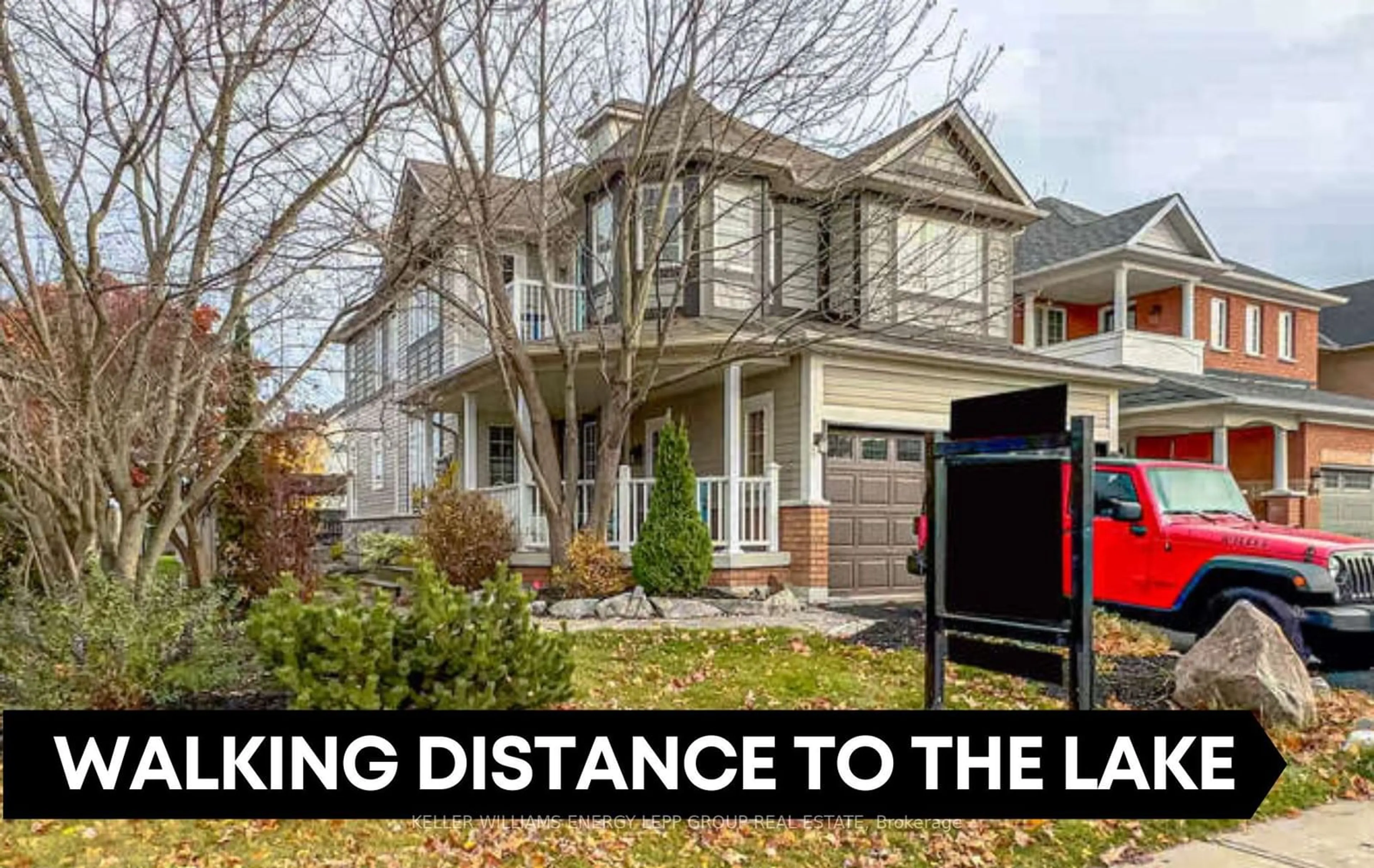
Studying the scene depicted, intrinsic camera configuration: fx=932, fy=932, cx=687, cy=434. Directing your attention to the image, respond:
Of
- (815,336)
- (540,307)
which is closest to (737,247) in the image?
(815,336)

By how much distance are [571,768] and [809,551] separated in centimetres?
813

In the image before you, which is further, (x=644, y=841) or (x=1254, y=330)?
(x=1254, y=330)

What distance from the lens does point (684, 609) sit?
1055 centimetres

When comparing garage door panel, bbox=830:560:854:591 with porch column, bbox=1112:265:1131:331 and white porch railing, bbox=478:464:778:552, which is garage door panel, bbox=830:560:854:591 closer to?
white porch railing, bbox=478:464:778:552

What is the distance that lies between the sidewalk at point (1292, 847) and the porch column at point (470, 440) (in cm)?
1182

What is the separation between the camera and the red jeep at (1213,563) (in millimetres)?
7523

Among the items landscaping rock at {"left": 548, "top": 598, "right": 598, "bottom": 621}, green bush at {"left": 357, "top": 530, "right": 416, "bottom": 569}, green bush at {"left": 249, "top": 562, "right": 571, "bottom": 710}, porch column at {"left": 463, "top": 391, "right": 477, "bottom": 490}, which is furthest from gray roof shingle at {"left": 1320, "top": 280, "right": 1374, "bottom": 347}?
green bush at {"left": 249, "top": 562, "right": 571, "bottom": 710}

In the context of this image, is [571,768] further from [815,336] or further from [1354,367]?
[1354,367]

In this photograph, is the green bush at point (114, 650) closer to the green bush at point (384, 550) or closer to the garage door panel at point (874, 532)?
the garage door panel at point (874, 532)

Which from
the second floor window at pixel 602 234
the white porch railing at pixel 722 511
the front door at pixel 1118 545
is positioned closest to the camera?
the front door at pixel 1118 545

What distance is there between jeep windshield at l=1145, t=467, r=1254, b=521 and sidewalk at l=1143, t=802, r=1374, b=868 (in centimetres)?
437

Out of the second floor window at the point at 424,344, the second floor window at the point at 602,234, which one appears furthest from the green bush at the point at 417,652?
the second floor window at the point at 424,344

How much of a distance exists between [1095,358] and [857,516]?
872 cm

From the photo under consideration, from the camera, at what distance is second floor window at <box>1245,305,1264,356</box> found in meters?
21.8
